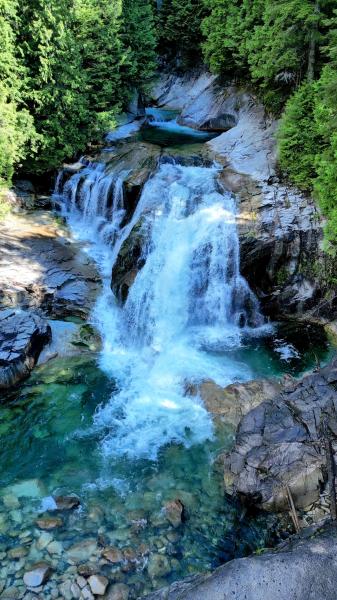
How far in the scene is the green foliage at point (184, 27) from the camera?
31.5m

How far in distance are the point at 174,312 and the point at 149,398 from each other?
386cm

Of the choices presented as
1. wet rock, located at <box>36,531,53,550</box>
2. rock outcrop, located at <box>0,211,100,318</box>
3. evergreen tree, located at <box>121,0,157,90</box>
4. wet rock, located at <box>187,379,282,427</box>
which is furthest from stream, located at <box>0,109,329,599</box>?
evergreen tree, located at <box>121,0,157,90</box>

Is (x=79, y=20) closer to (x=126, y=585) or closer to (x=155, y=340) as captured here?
(x=155, y=340)

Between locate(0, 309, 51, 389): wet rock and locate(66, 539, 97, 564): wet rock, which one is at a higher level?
locate(0, 309, 51, 389): wet rock

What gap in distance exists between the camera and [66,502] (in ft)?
26.3

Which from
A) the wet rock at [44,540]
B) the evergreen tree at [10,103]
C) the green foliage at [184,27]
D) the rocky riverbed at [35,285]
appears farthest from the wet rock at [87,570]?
the green foliage at [184,27]

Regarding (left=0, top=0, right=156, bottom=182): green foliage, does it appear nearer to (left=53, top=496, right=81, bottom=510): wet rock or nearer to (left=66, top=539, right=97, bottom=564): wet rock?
(left=53, top=496, right=81, bottom=510): wet rock

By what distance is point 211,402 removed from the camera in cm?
1069

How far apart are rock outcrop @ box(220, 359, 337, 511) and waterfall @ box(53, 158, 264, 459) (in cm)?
151

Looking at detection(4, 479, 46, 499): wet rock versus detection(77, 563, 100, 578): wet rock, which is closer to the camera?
detection(77, 563, 100, 578): wet rock

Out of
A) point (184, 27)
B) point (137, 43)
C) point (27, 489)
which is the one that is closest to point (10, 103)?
point (137, 43)

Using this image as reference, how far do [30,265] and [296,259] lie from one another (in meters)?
9.39

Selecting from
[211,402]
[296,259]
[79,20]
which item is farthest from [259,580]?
[79,20]

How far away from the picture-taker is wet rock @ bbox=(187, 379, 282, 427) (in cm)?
1029
